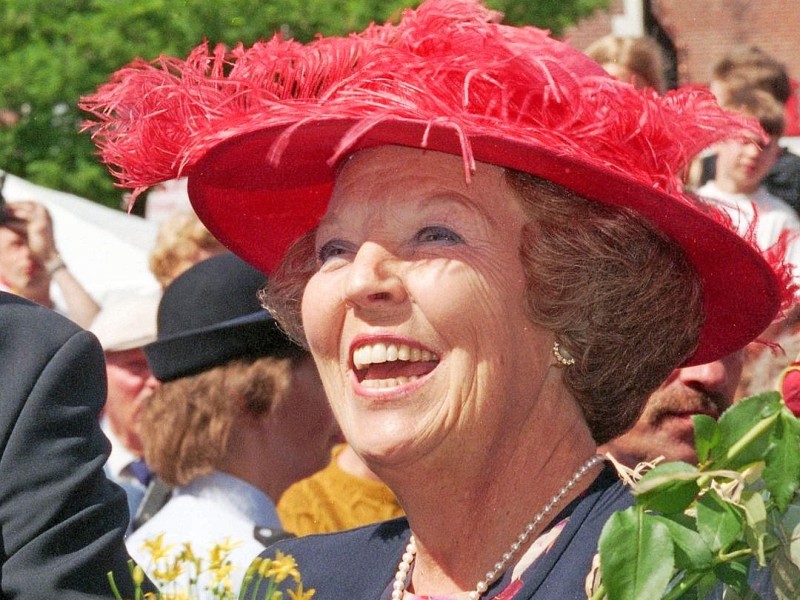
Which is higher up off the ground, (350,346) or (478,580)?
(350,346)

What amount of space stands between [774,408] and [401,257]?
0.86 m

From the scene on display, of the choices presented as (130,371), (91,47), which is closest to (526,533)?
(130,371)

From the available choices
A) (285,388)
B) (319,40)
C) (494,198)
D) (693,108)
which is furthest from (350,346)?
(285,388)

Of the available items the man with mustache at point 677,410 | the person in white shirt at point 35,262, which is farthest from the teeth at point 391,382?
the person in white shirt at point 35,262

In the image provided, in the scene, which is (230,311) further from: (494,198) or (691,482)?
(691,482)

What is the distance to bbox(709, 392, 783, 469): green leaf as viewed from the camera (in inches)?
68.4

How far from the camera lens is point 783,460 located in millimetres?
1729

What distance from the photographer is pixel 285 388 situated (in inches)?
161

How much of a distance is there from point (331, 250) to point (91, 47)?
1230cm

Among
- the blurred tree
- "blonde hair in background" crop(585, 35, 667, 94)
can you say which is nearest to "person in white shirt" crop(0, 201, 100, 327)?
"blonde hair in background" crop(585, 35, 667, 94)

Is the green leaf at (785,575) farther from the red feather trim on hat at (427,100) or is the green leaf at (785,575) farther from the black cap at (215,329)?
the black cap at (215,329)

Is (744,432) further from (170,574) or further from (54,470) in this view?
(54,470)

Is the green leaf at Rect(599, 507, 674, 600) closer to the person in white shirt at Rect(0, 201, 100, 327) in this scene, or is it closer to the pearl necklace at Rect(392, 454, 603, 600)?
the pearl necklace at Rect(392, 454, 603, 600)

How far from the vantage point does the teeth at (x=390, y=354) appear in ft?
7.80
